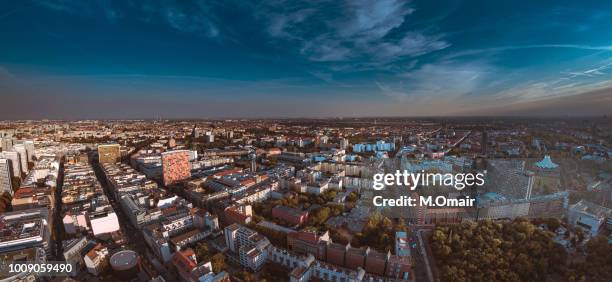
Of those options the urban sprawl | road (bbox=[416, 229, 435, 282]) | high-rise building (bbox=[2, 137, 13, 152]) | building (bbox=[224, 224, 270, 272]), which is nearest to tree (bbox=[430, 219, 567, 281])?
the urban sprawl

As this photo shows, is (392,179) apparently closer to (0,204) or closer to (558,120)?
(0,204)

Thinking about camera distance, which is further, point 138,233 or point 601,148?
point 601,148

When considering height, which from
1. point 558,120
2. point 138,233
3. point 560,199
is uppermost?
point 558,120

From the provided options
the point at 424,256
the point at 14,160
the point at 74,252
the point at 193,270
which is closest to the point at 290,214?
the point at 193,270

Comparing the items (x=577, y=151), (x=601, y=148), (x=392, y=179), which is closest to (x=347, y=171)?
(x=392, y=179)

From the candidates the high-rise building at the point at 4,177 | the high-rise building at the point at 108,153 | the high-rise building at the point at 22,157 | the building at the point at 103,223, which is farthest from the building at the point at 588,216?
the high-rise building at the point at 22,157
